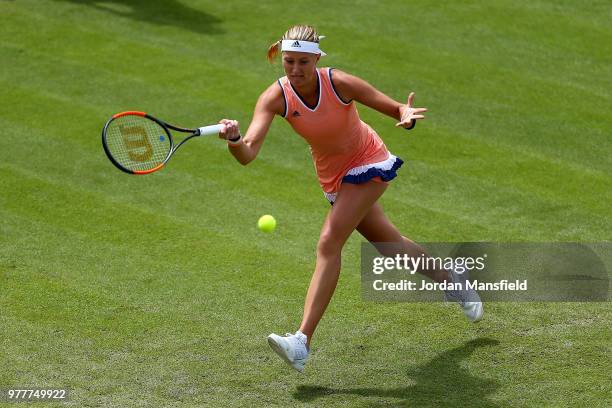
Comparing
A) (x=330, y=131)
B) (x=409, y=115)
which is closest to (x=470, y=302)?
(x=409, y=115)

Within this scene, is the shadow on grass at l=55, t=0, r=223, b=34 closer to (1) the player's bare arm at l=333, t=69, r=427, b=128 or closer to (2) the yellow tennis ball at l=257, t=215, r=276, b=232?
(2) the yellow tennis ball at l=257, t=215, r=276, b=232

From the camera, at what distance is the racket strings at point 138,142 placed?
651 centimetres

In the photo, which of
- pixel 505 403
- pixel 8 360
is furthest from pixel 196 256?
pixel 505 403

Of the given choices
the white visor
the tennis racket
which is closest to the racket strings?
the tennis racket

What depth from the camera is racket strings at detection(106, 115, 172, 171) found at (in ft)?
21.4

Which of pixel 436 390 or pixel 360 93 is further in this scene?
pixel 360 93

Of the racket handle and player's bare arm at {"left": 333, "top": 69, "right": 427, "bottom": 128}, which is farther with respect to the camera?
player's bare arm at {"left": 333, "top": 69, "right": 427, "bottom": 128}

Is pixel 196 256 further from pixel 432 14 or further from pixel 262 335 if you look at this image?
pixel 432 14

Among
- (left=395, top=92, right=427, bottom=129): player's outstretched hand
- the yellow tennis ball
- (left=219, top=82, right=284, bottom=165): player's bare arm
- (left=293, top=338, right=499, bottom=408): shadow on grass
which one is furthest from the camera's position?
the yellow tennis ball

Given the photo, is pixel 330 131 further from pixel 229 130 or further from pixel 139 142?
pixel 139 142

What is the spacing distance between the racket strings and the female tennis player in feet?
1.97

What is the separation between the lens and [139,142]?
6637mm
